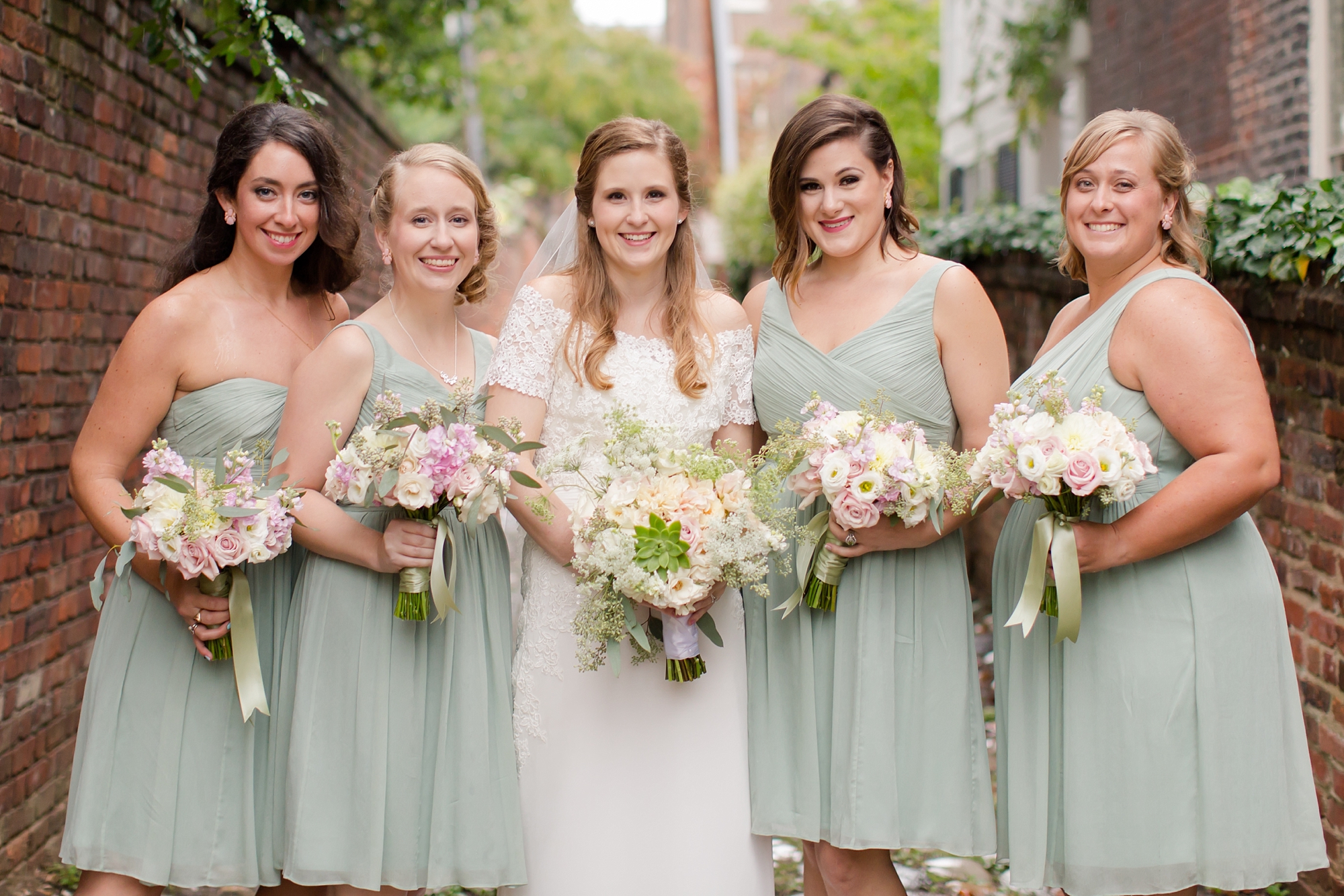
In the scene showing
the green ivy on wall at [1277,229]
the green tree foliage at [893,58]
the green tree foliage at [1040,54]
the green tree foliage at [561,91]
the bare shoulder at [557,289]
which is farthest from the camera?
the green tree foliage at [561,91]

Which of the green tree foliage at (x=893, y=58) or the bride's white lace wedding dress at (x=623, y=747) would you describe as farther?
the green tree foliage at (x=893, y=58)

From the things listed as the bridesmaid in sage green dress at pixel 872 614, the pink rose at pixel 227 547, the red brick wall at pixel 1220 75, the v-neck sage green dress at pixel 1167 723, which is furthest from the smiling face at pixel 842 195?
the red brick wall at pixel 1220 75

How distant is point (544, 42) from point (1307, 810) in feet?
111

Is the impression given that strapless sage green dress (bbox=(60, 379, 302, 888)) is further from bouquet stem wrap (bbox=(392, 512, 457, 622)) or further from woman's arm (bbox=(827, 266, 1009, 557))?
woman's arm (bbox=(827, 266, 1009, 557))

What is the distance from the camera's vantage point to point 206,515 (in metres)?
2.87

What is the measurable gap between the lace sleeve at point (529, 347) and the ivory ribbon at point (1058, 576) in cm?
141

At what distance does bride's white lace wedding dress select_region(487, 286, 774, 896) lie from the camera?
10.9 feet

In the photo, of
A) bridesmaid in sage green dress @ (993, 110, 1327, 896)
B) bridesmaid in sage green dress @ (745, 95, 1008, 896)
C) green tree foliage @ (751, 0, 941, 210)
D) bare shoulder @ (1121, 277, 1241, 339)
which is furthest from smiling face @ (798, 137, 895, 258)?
green tree foliage @ (751, 0, 941, 210)

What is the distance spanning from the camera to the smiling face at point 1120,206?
10.4ft

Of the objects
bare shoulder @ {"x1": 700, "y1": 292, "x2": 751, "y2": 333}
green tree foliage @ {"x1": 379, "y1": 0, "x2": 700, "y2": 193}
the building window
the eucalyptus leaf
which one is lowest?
the eucalyptus leaf

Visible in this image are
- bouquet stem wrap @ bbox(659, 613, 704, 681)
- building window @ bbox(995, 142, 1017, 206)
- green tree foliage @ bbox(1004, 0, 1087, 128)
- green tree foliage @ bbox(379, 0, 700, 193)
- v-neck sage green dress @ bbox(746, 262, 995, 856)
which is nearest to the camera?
bouquet stem wrap @ bbox(659, 613, 704, 681)

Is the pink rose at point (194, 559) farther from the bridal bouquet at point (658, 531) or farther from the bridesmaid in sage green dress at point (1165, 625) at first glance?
the bridesmaid in sage green dress at point (1165, 625)

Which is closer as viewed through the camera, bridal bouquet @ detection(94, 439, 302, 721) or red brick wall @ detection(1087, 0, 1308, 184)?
bridal bouquet @ detection(94, 439, 302, 721)

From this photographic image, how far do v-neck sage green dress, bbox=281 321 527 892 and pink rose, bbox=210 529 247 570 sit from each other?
0.38m
